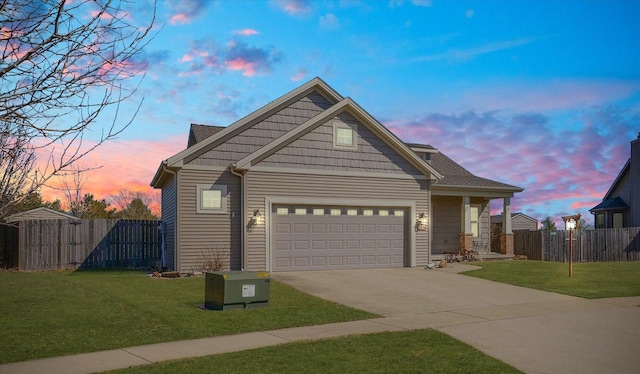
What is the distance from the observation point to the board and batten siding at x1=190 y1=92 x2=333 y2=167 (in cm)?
2002

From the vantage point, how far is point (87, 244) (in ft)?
77.8

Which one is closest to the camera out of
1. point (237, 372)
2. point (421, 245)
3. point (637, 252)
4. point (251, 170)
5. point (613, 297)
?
point (237, 372)

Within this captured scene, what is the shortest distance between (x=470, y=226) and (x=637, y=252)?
12231 mm

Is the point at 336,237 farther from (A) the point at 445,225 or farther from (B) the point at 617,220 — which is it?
(B) the point at 617,220

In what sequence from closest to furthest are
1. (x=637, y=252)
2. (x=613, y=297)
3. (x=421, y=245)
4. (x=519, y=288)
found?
(x=613, y=297)
(x=519, y=288)
(x=421, y=245)
(x=637, y=252)

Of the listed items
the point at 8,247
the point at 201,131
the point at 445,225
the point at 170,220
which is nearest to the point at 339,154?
the point at 201,131

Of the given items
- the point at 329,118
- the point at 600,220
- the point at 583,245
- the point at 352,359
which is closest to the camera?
the point at 352,359

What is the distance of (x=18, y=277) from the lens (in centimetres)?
2028

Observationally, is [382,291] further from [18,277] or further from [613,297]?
[18,277]

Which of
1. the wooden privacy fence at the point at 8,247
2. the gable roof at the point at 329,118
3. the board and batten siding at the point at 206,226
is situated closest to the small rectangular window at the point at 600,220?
the gable roof at the point at 329,118

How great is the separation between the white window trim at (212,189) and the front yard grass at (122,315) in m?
2.96

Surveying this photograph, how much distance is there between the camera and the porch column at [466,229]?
26594 millimetres

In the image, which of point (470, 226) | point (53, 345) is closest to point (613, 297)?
point (470, 226)

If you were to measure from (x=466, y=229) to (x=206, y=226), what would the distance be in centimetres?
1276
